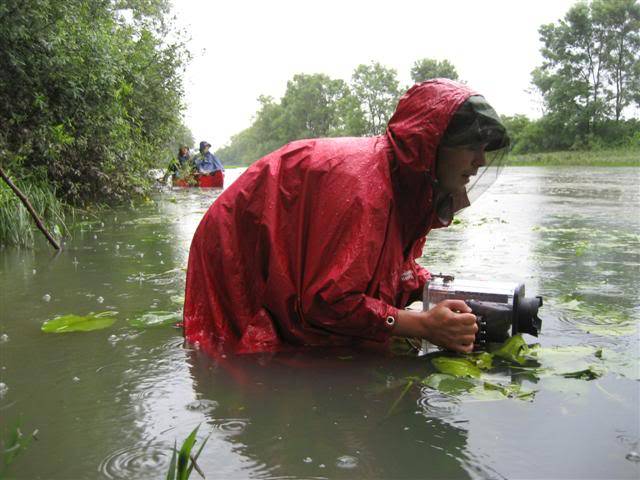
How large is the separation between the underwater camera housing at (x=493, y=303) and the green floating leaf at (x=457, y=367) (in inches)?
6.0

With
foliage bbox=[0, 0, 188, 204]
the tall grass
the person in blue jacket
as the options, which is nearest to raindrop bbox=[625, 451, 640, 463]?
the tall grass

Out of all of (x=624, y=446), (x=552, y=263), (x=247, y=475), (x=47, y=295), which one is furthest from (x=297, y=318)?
(x=552, y=263)

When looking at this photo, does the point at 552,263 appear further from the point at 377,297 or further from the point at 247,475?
the point at 247,475

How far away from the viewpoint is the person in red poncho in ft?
8.04

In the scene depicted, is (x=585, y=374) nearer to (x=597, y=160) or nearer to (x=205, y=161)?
(x=205, y=161)

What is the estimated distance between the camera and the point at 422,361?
269cm

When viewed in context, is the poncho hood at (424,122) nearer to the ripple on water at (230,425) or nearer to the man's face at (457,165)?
the man's face at (457,165)

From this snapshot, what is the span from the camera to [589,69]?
5212cm

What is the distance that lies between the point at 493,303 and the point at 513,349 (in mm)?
206

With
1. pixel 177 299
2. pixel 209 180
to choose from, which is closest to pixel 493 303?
pixel 177 299

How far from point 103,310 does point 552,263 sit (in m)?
3.17

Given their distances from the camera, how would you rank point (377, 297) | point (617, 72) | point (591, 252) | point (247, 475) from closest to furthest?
point (247, 475) → point (377, 297) → point (591, 252) → point (617, 72)

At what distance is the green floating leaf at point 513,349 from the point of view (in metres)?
2.61

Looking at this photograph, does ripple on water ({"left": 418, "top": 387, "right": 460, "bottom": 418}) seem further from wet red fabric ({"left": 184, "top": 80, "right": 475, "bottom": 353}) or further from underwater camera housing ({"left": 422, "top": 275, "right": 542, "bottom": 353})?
underwater camera housing ({"left": 422, "top": 275, "right": 542, "bottom": 353})
